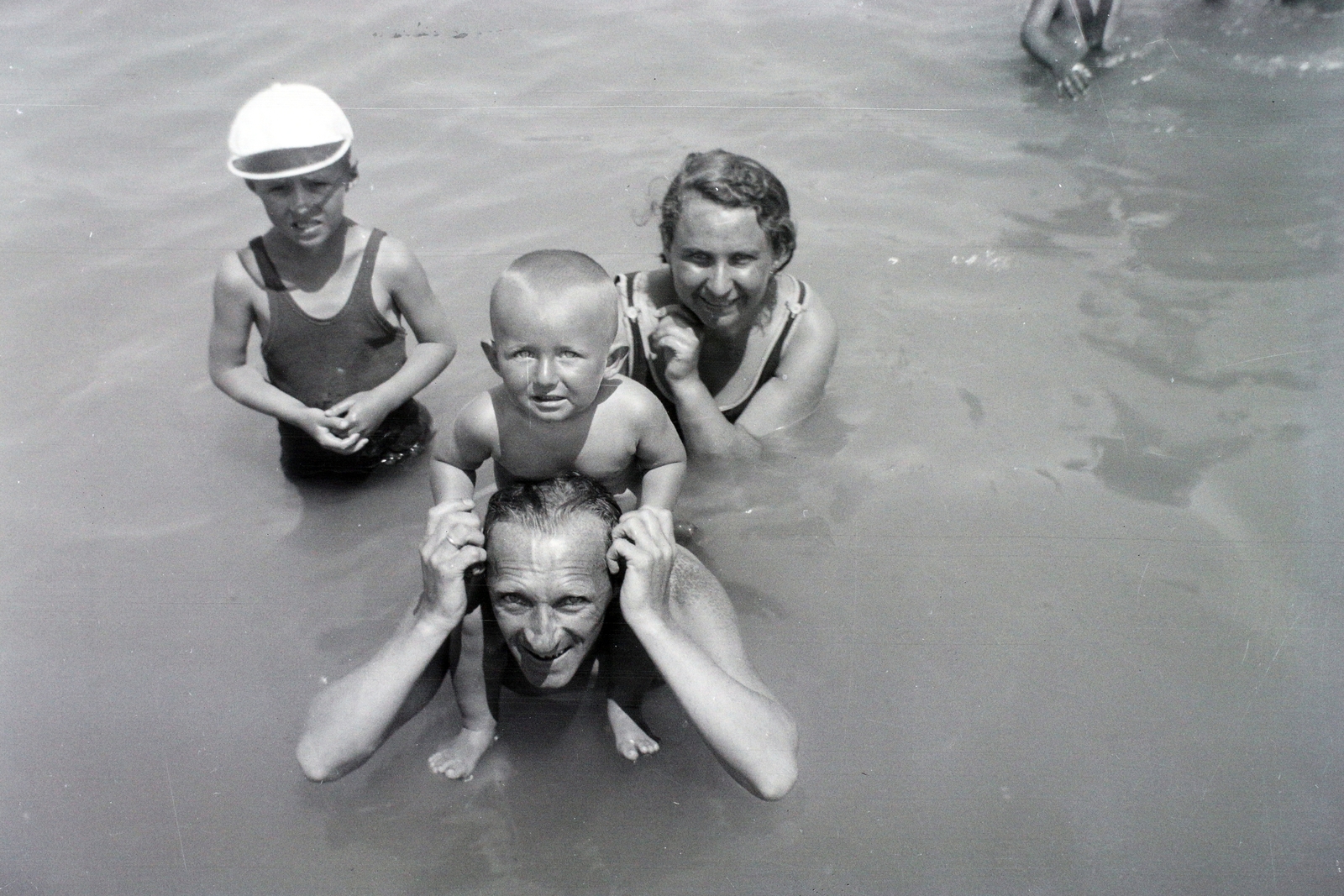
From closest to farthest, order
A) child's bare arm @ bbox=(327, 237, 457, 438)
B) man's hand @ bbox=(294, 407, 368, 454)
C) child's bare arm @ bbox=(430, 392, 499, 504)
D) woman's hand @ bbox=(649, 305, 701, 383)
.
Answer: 1. child's bare arm @ bbox=(430, 392, 499, 504)
2. woman's hand @ bbox=(649, 305, 701, 383)
3. man's hand @ bbox=(294, 407, 368, 454)
4. child's bare arm @ bbox=(327, 237, 457, 438)

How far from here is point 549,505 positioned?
278cm

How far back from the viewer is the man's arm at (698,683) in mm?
2633

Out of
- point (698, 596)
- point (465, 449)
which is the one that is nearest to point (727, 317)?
point (465, 449)

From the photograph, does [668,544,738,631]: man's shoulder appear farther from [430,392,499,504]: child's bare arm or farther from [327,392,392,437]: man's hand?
[327,392,392,437]: man's hand

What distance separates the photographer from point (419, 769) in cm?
320

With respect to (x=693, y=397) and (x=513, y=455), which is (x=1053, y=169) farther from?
(x=513, y=455)

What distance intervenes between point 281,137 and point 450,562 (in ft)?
5.54

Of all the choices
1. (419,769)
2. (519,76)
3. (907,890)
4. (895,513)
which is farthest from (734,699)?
(519,76)

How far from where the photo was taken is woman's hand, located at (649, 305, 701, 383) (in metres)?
3.65

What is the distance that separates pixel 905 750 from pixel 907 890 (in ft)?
1.49

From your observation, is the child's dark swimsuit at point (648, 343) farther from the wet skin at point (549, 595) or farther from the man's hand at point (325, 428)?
the wet skin at point (549, 595)

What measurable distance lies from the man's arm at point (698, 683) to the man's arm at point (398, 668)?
371 mm

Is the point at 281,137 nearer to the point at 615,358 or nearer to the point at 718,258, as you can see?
the point at 615,358

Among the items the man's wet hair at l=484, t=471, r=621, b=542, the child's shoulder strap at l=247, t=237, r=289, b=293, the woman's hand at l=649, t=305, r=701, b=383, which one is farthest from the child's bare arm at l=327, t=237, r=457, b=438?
the man's wet hair at l=484, t=471, r=621, b=542
